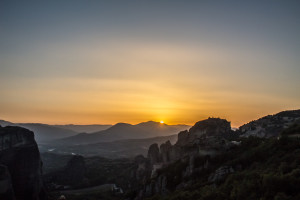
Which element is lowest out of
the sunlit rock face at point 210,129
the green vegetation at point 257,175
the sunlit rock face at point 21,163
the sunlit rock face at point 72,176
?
the sunlit rock face at point 72,176

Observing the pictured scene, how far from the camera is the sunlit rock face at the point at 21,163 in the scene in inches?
3927

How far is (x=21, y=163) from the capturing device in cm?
10294

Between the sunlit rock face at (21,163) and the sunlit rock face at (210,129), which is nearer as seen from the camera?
the sunlit rock face at (210,129)

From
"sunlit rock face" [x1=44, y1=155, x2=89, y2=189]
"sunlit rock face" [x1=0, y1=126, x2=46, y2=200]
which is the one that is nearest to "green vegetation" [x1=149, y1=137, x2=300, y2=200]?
"sunlit rock face" [x1=0, y1=126, x2=46, y2=200]

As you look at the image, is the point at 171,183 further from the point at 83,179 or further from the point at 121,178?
the point at 83,179

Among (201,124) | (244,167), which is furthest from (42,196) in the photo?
(244,167)

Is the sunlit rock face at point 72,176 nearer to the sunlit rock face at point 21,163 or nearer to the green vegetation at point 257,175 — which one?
the sunlit rock face at point 21,163

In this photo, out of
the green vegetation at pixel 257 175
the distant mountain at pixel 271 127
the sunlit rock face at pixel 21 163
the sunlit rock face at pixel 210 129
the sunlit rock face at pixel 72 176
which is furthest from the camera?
the sunlit rock face at pixel 72 176

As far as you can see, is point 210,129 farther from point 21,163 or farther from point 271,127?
point 21,163

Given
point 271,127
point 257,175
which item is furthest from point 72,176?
point 257,175

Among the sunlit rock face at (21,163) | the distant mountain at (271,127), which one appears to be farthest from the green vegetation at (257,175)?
the sunlit rock face at (21,163)

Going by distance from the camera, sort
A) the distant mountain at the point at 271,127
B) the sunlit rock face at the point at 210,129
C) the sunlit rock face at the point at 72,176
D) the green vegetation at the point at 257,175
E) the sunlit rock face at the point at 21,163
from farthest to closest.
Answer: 1. the sunlit rock face at the point at 72,176
2. the sunlit rock face at the point at 21,163
3. the sunlit rock face at the point at 210,129
4. the distant mountain at the point at 271,127
5. the green vegetation at the point at 257,175

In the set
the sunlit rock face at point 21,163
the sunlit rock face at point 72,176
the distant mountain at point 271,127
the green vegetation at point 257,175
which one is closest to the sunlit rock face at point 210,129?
the distant mountain at point 271,127

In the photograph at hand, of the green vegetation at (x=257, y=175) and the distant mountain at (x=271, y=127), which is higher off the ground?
the distant mountain at (x=271, y=127)
